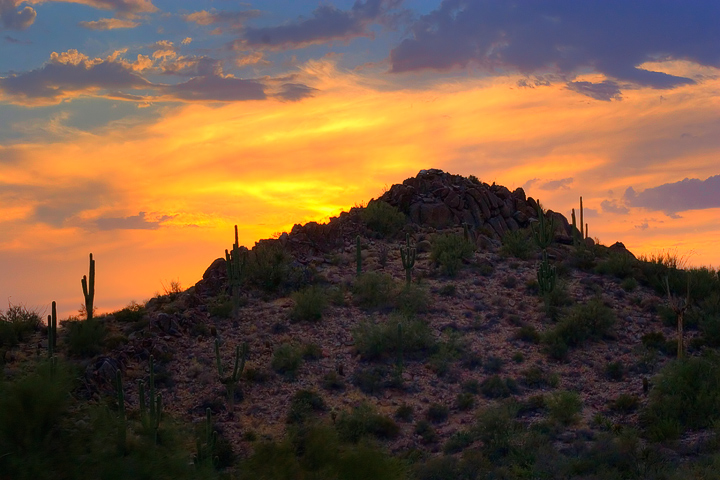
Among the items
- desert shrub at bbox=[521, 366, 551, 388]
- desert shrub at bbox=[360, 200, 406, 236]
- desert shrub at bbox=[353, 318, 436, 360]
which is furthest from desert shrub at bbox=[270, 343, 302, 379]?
desert shrub at bbox=[360, 200, 406, 236]

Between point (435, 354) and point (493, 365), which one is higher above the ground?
point (435, 354)

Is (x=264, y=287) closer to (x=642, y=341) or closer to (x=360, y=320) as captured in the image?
(x=360, y=320)

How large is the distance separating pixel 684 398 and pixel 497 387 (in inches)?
229

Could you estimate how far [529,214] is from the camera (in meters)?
41.9

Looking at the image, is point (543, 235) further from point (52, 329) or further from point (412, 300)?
point (52, 329)

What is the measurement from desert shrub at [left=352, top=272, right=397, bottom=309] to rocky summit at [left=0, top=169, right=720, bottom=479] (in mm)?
75

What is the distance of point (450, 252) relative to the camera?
34094 mm

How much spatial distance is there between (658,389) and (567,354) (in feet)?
13.1

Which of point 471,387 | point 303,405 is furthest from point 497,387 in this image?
point 303,405

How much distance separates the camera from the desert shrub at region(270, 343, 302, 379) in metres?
25.9

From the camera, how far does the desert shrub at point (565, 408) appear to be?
891 inches

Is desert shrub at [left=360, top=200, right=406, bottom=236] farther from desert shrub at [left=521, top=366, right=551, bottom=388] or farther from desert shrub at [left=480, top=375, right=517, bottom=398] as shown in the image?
desert shrub at [left=480, top=375, right=517, bottom=398]

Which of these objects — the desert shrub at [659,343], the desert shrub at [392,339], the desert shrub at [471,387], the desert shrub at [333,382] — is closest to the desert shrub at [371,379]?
the desert shrub at [333,382]

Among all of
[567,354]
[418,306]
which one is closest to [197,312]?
[418,306]
